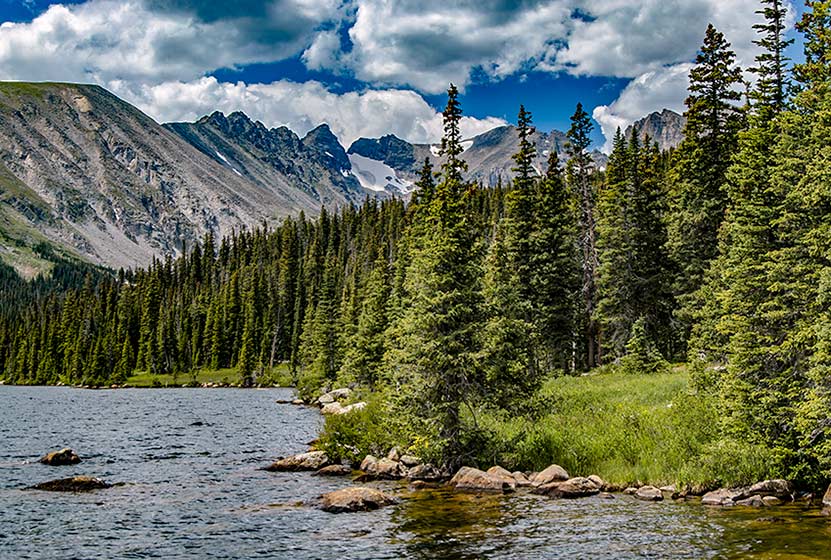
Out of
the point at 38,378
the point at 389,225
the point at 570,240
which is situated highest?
the point at 389,225

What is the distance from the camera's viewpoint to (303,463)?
1310 inches

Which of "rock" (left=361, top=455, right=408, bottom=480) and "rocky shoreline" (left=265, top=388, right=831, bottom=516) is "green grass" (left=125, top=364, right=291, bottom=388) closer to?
"rocky shoreline" (left=265, top=388, right=831, bottom=516)

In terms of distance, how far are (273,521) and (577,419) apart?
606 inches

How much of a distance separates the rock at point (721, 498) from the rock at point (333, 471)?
15.5 metres

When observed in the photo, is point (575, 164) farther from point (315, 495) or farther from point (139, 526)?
point (139, 526)

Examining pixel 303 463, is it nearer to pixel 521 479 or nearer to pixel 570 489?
pixel 521 479

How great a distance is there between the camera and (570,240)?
5562 centimetres

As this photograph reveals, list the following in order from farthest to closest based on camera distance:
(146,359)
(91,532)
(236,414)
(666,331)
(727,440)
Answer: (146,359), (236,414), (666,331), (727,440), (91,532)

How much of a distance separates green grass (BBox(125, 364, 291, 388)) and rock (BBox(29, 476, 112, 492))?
95131mm

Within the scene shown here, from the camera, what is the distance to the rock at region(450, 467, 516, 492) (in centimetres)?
2591

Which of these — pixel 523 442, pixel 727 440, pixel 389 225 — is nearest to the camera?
pixel 727 440

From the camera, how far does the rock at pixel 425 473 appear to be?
28.4 m

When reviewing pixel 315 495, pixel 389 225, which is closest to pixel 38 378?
pixel 389 225

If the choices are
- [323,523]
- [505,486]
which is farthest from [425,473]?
[323,523]
